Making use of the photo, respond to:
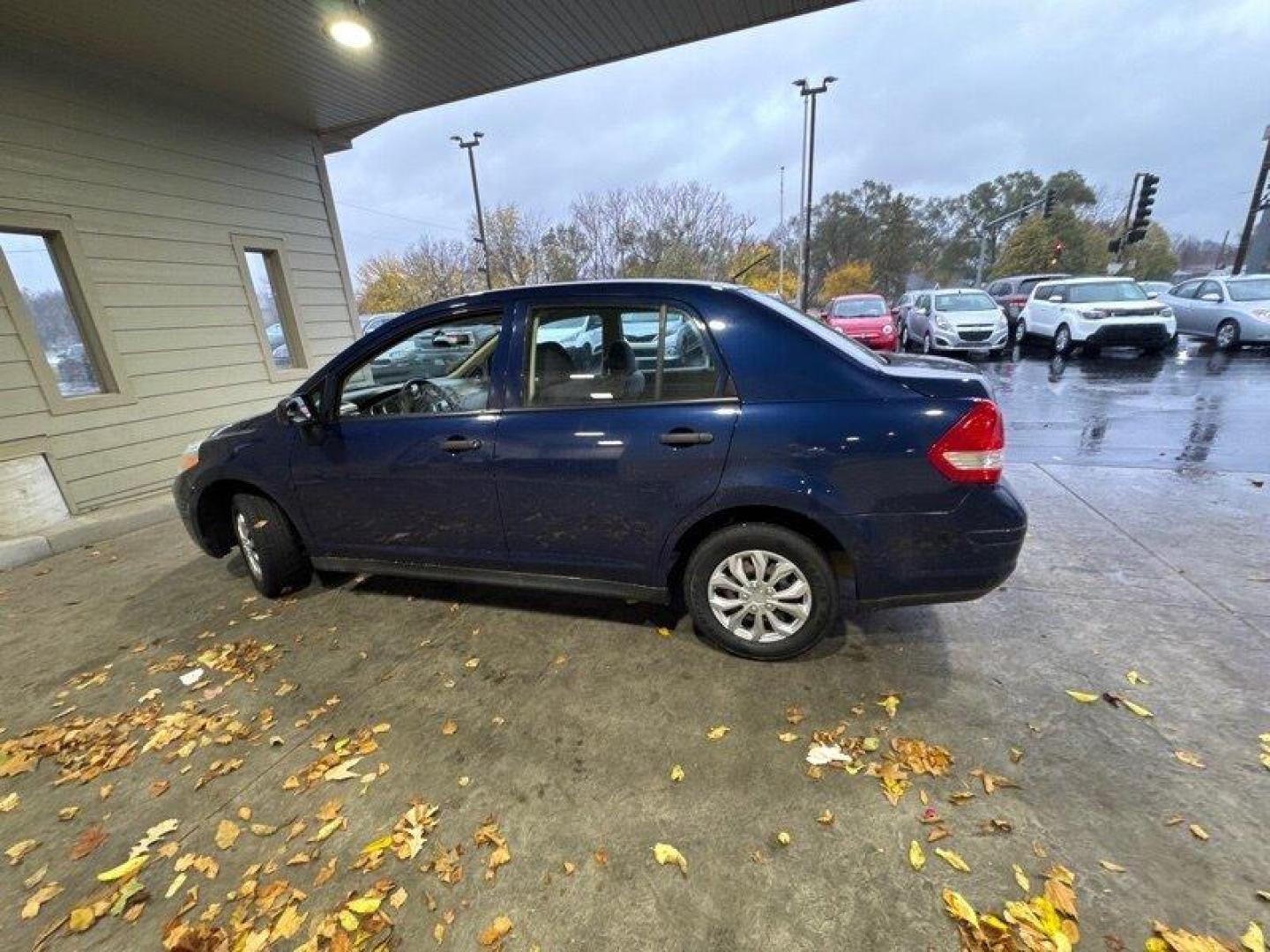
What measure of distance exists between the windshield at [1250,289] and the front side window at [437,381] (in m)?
16.3

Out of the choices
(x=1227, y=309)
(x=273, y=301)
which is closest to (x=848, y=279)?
(x=1227, y=309)

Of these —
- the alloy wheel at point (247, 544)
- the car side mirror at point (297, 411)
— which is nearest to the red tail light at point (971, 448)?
the car side mirror at point (297, 411)

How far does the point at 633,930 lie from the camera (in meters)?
1.63

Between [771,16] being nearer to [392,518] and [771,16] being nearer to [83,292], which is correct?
[392,518]

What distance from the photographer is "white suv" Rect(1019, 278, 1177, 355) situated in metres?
11.3

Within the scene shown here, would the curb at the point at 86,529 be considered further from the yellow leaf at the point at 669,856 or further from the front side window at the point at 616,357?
the yellow leaf at the point at 669,856

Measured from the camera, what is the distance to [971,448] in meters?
2.29

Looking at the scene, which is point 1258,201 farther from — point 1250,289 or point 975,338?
point 975,338

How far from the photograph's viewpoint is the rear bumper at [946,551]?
2.36m

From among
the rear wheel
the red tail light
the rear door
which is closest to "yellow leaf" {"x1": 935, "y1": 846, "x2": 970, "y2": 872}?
the red tail light

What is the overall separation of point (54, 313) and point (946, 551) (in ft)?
Result: 25.0

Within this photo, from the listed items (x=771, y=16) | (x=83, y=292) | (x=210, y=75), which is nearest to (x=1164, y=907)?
(x=771, y=16)

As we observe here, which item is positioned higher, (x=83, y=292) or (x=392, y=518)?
(x=83, y=292)

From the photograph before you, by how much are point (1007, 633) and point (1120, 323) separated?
12.2 metres
